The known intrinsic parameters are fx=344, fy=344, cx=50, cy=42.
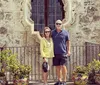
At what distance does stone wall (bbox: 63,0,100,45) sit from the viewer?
37.1ft

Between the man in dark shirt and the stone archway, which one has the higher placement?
the stone archway

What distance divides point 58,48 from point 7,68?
1.69 metres

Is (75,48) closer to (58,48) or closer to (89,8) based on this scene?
(89,8)

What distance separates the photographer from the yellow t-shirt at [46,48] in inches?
342

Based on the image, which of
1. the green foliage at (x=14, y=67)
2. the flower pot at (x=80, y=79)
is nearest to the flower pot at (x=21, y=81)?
the green foliage at (x=14, y=67)

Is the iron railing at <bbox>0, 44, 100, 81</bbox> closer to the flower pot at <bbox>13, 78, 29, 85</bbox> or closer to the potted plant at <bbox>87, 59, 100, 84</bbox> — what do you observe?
the potted plant at <bbox>87, 59, 100, 84</bbox>

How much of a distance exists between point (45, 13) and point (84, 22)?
1.33 metres

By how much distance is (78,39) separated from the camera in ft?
37.1

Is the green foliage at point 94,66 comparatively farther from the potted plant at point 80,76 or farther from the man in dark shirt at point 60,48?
the man in dark shirt at point 60,48

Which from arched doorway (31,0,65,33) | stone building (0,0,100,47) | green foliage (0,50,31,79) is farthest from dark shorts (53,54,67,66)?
arched doorway (31,0,65,33)

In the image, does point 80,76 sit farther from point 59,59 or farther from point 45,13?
point 45,13

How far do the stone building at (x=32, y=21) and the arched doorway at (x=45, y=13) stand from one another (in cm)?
27

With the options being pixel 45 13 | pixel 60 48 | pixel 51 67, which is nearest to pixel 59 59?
pixel 60 48

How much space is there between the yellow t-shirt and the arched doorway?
8.78 ft
